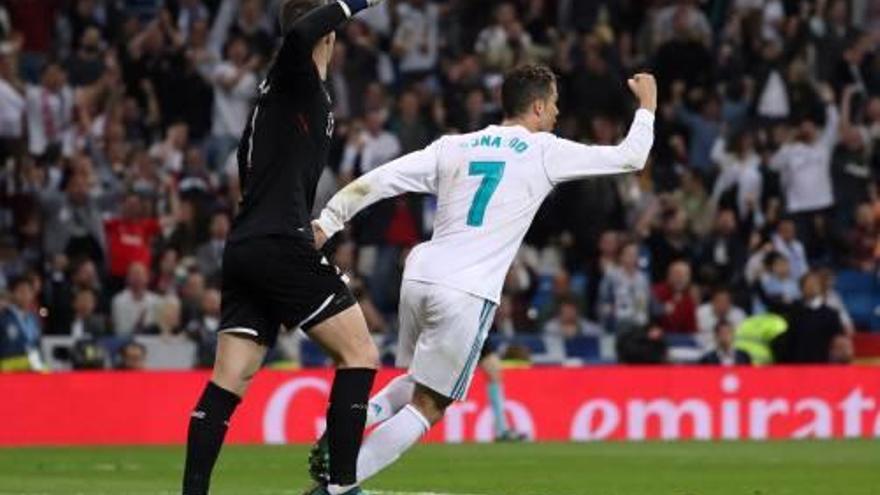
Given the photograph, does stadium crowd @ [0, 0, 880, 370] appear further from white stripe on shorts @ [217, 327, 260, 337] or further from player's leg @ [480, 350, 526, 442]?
white stripe on shorts @ [217, 327, 260, 337]

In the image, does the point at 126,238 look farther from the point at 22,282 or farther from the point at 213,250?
the point at 22,282

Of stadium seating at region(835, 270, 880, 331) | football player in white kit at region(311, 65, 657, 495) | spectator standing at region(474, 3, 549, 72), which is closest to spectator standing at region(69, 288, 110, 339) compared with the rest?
spectator standing at region(474, 3, 549, 72)

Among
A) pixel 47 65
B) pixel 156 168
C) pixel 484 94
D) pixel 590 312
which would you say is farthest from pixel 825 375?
pixel 47 65

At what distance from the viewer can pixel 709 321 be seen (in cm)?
2502

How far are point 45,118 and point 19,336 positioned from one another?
3.42 m

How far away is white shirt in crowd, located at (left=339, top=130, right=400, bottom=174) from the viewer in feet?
82.8

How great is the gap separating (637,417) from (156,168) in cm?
580

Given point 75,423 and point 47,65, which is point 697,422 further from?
point 47,65

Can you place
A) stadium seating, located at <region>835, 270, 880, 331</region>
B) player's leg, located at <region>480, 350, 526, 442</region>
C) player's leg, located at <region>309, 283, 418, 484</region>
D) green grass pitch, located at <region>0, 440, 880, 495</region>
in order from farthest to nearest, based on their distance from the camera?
stadium seating, located at <region>835, 270, 880, 331</region> < player's leg, located at <region>480, 350, 526, 442</region> < green grass pitch, located at <region>0, 440, 880, 495</region> < player's leg, located at <region>309, 283, 418, 484</region>

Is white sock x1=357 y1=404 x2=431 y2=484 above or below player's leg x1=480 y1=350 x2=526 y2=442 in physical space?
above

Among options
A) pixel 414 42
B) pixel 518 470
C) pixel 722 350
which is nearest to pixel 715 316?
pixel 722 350

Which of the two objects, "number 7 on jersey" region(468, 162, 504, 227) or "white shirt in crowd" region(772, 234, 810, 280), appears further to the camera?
"white shirt in crowd" region(772, 234, 810, 280)

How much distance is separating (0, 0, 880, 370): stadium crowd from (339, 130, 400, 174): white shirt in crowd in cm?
3

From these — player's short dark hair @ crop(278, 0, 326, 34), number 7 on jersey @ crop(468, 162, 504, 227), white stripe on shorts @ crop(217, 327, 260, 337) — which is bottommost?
white stripe on shorts @ crop(217, 327, 260, 337)
